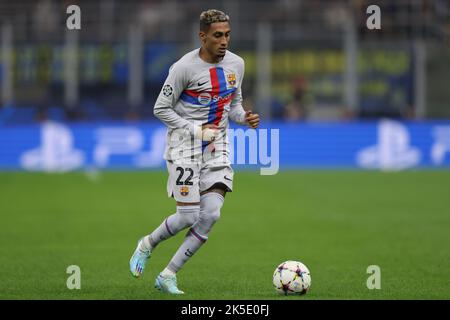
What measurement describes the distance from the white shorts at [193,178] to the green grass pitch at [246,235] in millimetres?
862

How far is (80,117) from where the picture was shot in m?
26.9

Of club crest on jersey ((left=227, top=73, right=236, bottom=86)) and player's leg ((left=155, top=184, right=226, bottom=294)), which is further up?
club crest on jersey ((left=227, top=73, right=236, bottom=86))

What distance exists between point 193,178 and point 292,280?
1215 millimetres

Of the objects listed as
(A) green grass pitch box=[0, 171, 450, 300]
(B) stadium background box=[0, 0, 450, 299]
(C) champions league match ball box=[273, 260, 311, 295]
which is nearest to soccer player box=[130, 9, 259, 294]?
(A) green grass pitch box=[0, 171, 450, 300]

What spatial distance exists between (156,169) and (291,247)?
13.6 meters

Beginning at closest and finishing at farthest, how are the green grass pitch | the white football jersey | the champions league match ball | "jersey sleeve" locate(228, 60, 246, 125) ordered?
the champions league match ball, the white football jersey, "jersey sleeve" locate(228, 60, 246, 125), the green grass pitch

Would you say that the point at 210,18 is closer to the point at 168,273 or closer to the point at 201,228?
the point at 201,228

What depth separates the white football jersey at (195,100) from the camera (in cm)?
895

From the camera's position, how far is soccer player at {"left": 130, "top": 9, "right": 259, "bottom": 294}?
29.3ft

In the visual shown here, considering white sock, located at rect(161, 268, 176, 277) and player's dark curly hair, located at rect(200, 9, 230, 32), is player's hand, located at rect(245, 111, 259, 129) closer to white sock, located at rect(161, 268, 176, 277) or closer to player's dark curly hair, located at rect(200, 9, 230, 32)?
player's dark curly hair, located at rect(200, 9, 230, 32)

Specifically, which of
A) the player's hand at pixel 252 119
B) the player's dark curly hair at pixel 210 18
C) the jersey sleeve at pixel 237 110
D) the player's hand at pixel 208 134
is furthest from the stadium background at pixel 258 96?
the player's dark curly hair at pixel 210 18

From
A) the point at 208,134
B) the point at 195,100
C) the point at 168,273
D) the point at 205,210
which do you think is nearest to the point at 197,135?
the point at 208,134

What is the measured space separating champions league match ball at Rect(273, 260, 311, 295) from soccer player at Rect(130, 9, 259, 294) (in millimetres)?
751

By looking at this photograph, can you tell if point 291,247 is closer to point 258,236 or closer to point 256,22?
point 258,236
